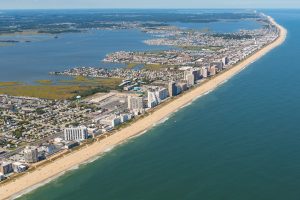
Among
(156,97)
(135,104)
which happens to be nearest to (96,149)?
(135,104)

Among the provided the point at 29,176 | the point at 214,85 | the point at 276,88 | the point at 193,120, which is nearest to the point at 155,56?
the point at 214,85

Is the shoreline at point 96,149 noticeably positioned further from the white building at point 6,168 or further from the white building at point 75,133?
the white building at point 75,133

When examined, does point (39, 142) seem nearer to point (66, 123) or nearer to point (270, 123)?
point (66, 123)

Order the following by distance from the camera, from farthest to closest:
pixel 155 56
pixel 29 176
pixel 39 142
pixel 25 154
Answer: pixel 155 56 < pixel 39 142 < pixel 25 154 < pixel 29 176

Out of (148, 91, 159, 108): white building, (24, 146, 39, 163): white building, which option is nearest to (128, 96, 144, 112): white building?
(148, 91, 159, 108): white building

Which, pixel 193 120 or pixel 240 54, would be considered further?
pixel 240 54

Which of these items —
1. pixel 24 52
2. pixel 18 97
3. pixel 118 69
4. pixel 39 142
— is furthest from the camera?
pixel 24 52

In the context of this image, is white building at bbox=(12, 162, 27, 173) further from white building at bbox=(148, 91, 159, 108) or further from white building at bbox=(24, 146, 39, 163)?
white building at bbox=(148, 91, 159, 108)
